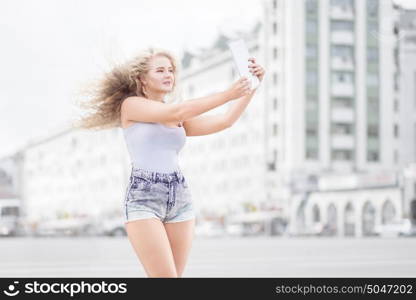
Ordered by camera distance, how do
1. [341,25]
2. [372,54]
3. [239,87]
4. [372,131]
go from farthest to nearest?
1. [372,54]
2. [372,131]
3. [341,25]
4. [239,87]

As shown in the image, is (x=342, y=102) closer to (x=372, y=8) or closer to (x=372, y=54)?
(x=372, y=54)

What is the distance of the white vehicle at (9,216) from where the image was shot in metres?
64.7

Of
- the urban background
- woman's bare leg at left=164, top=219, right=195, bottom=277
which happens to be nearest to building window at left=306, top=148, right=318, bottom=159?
the urban background

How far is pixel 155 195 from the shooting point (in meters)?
5.04

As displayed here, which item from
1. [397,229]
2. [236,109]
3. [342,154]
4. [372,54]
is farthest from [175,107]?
[372,54]

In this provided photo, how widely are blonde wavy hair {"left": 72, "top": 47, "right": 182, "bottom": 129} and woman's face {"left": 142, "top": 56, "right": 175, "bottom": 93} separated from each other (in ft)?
0.10

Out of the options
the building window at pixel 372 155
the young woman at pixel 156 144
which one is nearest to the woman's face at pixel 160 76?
the young woman at pixel 156 144

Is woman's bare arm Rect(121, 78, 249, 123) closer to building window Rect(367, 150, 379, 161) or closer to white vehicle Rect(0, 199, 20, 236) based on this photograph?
white vehicle Rect(0, 199, 20, 236)

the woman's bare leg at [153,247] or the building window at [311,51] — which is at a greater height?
the building window at [311,51]

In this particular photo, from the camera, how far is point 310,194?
84250 millimetres

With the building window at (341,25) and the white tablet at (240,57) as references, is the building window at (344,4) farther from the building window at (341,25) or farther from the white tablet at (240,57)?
the white tablet at (240,57)

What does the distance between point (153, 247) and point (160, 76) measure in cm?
84

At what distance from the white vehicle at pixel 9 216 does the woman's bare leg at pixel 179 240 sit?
60.3 metres

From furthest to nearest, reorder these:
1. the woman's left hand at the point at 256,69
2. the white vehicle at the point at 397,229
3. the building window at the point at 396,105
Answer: the building window at the point at 396,105, the white vehicle at the point at 397,229, the woman's left hand at the point at 256,69
